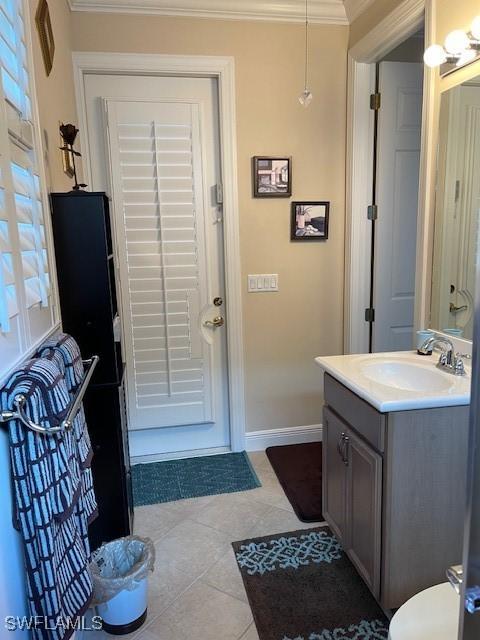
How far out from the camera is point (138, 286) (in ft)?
8.77

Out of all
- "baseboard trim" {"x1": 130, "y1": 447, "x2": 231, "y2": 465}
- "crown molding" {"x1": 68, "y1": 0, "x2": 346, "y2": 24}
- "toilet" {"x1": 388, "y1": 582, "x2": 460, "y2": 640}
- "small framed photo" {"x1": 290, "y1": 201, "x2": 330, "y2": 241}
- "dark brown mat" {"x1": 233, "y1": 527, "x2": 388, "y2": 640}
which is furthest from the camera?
"baseboard trim" {"x1": 130, "y1": 447, "x2": 231, "y2": 465}

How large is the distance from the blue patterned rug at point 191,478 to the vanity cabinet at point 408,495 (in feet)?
3.51

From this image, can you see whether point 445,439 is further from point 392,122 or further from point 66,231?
point 392,122

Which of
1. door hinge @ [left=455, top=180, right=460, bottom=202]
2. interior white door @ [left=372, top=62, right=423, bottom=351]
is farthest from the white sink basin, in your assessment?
interior white door @ [left=372, top=62, right=423, bottom=351]

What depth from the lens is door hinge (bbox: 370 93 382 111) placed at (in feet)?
8.54

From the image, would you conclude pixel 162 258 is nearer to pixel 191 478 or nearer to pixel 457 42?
pixel 191 478

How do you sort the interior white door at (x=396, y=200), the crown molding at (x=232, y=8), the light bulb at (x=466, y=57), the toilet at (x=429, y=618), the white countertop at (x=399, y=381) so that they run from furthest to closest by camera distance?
the interior white door at (x=396, y=200) → the crown molding at (x=232, y=8) → the light bulb at (x=466, y=57) → the white countertop at (x=399, y=381) → the toilet at (x=429, y=618)

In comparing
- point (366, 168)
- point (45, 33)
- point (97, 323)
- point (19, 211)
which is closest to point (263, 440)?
point (97, 323)

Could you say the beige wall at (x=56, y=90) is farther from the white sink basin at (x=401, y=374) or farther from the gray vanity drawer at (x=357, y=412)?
the white sink basin at (x=401, y=374)

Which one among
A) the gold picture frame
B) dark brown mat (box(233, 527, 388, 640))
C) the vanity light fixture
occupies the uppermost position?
the gold picture frame

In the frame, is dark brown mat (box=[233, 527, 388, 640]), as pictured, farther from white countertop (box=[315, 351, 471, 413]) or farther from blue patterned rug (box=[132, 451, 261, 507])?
white countertop (box=[315, 351, 471, 413])

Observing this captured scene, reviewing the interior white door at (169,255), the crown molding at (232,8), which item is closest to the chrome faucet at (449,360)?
the interior white door at (169,255)

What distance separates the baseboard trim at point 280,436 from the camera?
2943 millimetres

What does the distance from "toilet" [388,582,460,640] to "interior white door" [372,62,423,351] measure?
73.1 inches
